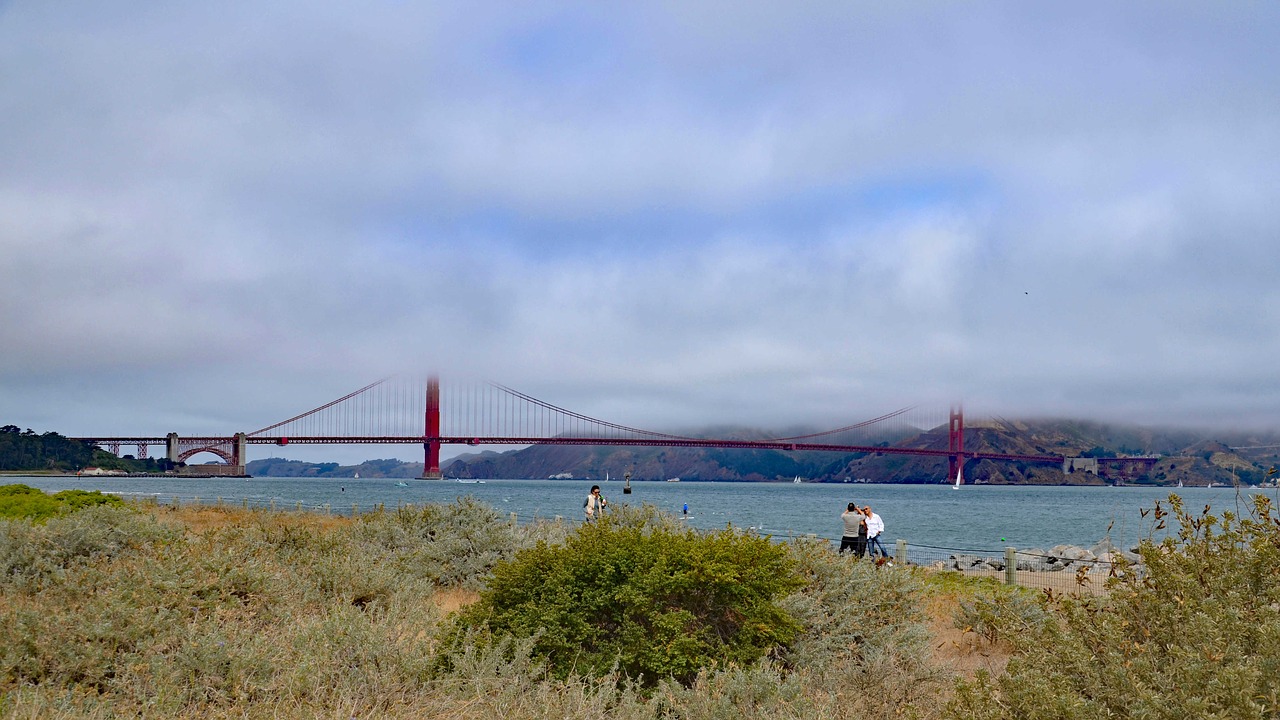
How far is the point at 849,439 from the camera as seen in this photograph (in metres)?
140

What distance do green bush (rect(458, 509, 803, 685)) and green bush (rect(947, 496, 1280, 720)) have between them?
8.12 ft

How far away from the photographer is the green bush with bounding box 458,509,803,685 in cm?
734

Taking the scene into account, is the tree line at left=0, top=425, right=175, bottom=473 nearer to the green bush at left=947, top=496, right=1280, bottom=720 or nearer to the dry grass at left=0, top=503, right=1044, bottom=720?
the dry grass at left=0, top=503, right=1044, bottom=720

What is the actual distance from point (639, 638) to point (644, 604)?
25cm

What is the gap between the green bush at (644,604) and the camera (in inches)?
289

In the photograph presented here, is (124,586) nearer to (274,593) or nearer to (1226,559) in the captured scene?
(274,593)

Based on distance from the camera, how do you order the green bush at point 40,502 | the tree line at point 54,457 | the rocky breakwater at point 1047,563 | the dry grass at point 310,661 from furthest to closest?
the tree line at point 54,457 < the rocky breakwater at point 1047,563 < the green bush at point 40,502 < the dry grass at point 310,661

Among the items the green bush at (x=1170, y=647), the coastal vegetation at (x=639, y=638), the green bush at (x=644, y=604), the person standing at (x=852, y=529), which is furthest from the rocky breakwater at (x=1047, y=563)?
the green bush at (x=1170, y=647)

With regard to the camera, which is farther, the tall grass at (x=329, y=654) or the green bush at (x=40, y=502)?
the green bush at (x=40, y=502)

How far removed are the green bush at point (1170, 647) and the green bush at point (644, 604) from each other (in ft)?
8.12

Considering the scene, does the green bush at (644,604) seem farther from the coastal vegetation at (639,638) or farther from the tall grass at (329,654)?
the tall grass at (329,654)

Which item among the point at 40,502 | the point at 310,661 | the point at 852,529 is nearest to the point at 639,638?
the point at 310,661

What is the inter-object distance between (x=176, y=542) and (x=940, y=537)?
45840 millimetres

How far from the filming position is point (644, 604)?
24.5 feet
